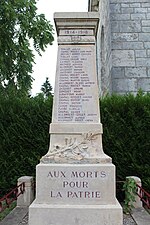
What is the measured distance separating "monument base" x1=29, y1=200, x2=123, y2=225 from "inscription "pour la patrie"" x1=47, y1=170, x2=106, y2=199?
0.66 feet

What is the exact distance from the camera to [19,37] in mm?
9766

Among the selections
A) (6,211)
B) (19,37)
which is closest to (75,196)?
(6,211)

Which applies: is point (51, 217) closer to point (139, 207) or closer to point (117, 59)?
point (139, 207)

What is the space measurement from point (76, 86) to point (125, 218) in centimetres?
266

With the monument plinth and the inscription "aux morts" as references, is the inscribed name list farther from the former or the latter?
the inscription "aux morts"

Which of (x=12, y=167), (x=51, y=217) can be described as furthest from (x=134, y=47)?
(x=51, y=217)

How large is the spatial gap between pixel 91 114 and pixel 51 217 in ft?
5.94

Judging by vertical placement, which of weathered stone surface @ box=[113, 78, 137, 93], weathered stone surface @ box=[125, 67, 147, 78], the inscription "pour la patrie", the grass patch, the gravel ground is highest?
weathered stone surface @ box=[125, 67, 147, 78]

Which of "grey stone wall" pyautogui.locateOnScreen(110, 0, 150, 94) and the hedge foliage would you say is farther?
"grey stone wall" pyautogui.locateOnScreen(110, 0, 150, 94)

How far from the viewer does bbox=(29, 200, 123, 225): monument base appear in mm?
4309

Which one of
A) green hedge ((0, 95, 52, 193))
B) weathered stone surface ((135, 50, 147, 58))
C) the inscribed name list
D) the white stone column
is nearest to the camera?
A: the inscribed name list

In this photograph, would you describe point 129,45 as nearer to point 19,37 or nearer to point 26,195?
point 19,37


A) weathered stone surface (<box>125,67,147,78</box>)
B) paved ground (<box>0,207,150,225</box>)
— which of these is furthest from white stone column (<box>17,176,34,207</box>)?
weathered stone surface (<box>125,67,147,78</box>)

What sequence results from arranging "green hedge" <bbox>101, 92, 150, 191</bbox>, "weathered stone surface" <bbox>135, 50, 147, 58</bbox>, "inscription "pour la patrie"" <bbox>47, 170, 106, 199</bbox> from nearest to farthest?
"inscription "pour la patrie"" <bbox>47, 170, 106, 199</bbox>
"green hedge" <bbox>101, 92, 150, 191</bbox>
"weathered stone surface" <bbox>135, 50, 147, 58</bbox>
